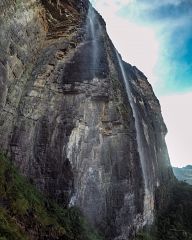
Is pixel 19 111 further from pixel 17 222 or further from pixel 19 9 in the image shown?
pixel 17 222

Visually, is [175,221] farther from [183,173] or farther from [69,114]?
[183,173]

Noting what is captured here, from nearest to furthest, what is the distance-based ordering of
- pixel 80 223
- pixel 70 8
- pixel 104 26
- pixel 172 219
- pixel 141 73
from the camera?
pixel 80 223
pixel 70 8
pixel 104 26
pixel 172 219
pixel 141 73

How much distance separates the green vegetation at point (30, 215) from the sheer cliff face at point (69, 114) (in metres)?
1.26

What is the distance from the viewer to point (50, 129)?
923 inches

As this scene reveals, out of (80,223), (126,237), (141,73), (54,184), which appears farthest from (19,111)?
(141,73)

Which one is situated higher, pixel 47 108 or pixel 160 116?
pixel 160 116

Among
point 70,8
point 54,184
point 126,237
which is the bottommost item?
point 126,237

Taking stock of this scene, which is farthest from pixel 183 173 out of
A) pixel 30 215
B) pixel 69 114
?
pixel 30 215

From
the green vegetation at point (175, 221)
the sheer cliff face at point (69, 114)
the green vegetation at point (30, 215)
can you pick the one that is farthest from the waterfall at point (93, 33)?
the green vegetation at point (175, 221)

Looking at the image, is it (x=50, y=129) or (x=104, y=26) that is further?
(x=104, y=26)

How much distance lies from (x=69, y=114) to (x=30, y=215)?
26.7ft

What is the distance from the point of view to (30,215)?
58.5 feet

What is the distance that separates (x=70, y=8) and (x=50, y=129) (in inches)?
331

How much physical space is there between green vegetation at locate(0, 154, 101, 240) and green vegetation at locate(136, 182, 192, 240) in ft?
25.6
